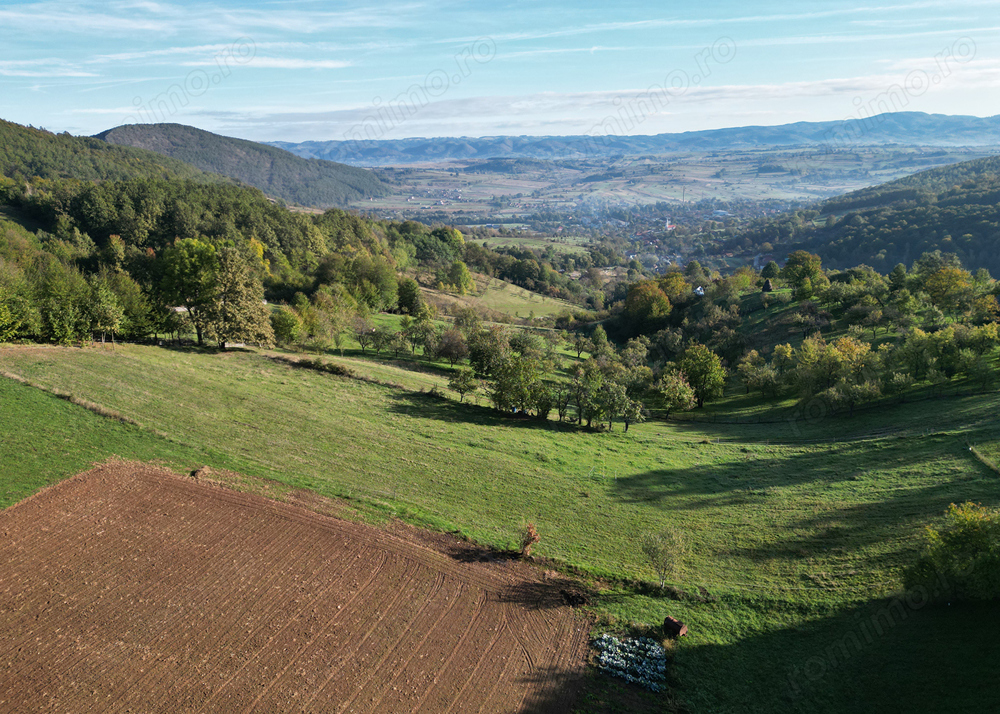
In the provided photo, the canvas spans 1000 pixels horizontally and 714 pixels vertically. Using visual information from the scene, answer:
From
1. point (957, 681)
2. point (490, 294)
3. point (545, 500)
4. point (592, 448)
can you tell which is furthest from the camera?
point (490, 294)

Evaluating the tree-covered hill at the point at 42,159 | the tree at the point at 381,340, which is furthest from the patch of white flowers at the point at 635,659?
the tree-covered hill at the point at 42,159

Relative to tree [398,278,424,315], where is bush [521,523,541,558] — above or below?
below

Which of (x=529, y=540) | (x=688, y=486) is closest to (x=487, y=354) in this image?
(x=688, y=486)

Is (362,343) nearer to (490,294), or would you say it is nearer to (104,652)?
(104,652)

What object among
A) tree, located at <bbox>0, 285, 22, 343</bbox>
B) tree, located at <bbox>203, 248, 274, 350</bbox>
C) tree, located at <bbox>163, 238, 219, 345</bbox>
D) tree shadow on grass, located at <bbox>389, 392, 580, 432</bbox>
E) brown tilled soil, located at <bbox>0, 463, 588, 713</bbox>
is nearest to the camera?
brown tilled soil, located at <bbox>0, 463, 588, 713</bbox>

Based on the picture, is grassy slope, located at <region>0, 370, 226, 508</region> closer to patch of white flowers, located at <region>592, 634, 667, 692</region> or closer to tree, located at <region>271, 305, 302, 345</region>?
patch of white flowers, located at <region>592, 634, 667, 692</region>

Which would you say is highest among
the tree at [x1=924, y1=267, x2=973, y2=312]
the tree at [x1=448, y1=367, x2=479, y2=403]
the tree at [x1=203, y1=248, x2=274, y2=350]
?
the tree at [x1=203, y1=248, x2=274, y2=350]

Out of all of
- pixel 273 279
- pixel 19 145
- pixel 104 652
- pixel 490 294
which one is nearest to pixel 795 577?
pixel 104 652

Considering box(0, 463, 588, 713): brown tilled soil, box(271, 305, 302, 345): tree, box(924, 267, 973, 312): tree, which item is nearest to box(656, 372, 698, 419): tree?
box(0, 463, 588, 713): brown tilled soil
